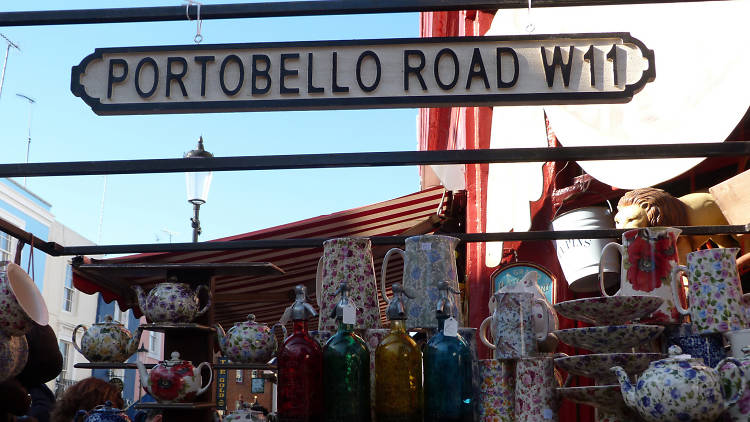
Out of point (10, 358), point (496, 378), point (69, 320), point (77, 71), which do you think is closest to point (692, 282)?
point (496, 378)

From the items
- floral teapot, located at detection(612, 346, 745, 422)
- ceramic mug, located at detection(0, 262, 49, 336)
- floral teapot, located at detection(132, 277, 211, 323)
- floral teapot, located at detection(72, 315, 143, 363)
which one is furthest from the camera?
floral teapot, located at detection(72, 315, 143, 363)

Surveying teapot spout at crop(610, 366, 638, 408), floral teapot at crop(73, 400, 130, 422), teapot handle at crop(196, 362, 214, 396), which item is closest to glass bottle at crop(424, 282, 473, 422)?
teapot spout at crop(610, 366, 638, 408)

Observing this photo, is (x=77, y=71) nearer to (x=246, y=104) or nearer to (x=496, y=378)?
(x=246, y=104)

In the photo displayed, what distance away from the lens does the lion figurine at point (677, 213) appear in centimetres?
354

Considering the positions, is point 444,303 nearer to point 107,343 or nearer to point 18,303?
point 18,303

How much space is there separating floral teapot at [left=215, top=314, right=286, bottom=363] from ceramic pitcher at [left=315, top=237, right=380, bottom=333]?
0.63 meters

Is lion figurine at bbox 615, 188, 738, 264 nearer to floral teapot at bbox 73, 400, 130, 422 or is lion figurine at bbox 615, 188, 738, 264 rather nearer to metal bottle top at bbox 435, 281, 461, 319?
metal bottle top at bbox 435, 281, 461, 319

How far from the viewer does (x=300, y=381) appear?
77.6 inches

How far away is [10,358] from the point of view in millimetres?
2193

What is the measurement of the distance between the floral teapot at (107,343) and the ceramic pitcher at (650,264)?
1.85 m

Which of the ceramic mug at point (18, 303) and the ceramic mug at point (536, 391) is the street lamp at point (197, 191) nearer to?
the ceramic mug at point (18, 303)

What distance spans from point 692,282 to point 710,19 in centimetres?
154

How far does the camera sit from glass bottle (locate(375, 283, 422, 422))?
1.95 meters

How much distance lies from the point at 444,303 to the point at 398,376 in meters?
0.21
